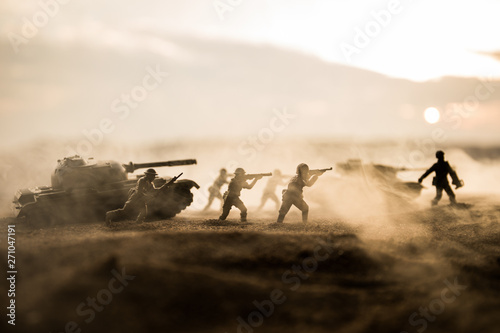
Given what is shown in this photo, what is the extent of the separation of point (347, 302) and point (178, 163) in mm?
10307

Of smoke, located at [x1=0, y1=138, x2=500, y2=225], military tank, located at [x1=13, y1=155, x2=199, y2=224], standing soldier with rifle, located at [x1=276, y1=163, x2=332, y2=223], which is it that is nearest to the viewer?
standing soldier with rifle, located at [x1=276, y1=163, x2=332, y2=223]

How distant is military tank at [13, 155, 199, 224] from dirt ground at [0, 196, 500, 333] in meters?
4.18

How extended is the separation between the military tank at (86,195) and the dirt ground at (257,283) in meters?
4.18

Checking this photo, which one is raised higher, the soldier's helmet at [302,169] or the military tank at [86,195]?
the soldier's helmet at [302,169]

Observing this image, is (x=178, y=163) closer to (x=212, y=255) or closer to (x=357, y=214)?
(x=357, y=214)

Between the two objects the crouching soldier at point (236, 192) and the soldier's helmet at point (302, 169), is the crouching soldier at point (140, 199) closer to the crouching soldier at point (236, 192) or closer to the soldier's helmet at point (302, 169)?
the crouching soldier at point (236, 192)

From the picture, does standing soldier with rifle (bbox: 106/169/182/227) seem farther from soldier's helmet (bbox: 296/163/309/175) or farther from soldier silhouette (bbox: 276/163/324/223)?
soldier's helmet (bbox: 296/163/309/175)

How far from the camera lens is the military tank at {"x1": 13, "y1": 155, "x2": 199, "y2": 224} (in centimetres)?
1348

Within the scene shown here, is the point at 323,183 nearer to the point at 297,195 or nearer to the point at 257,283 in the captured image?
the point at 297,195

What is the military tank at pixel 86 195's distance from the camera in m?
13.5

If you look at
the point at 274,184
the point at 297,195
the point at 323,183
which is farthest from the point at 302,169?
the point at 323,183

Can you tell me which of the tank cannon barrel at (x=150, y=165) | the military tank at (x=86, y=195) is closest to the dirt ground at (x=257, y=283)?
the military tank at (x=86, y=195)

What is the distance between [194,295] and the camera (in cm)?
741

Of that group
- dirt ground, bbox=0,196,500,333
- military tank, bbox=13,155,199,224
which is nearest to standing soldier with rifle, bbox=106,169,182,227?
military tank, bbox=13,155,199,224
